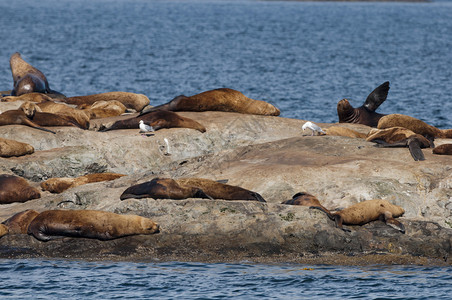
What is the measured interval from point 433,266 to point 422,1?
599ft

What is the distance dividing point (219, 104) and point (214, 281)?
9.52m

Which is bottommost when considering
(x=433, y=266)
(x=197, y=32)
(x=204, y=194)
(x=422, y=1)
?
(x=433, y=266)

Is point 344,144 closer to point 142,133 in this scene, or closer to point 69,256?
point 142,133

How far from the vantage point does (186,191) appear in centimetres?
1416

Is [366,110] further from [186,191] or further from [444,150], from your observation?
[186,191]

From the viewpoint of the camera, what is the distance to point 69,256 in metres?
13.3

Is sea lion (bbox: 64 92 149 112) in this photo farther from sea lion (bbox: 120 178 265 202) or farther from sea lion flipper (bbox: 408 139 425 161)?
sea lion flipper (bbox: 408 139 425 161)

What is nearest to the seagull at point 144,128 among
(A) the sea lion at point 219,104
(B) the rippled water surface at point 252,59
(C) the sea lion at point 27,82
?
(A) the sea lion at point 219,104

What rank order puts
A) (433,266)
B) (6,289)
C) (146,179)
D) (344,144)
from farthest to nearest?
(344,144) < (146,179) < (433,266) < (6,289)

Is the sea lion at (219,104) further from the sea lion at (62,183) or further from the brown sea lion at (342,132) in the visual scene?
the sea lion at (62,183)

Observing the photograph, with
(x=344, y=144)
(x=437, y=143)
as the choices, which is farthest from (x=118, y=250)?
(x=437, y=143)

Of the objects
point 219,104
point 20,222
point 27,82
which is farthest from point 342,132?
point 27,82

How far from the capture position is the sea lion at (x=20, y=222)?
45.3 ft

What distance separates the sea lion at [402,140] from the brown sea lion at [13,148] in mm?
7188
